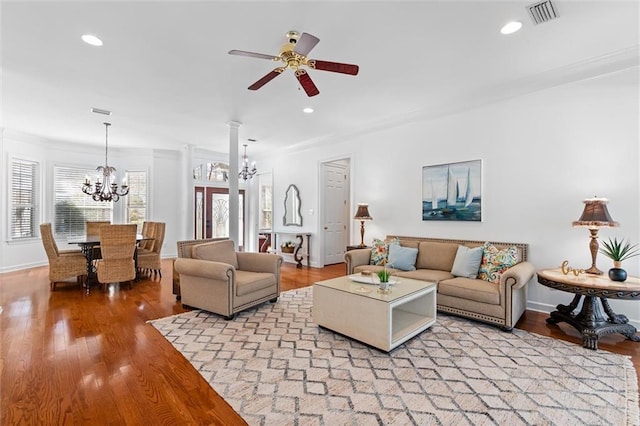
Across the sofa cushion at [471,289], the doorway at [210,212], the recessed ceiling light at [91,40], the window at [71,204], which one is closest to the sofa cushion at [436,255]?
the sofa cushion at [471,289]

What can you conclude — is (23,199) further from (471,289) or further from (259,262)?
(471,289)

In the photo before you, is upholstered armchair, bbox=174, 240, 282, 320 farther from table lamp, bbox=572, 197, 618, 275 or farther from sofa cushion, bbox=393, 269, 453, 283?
table lamp, bbox=572, 197, 618, 275

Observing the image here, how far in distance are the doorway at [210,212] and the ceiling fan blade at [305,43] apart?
237 inches

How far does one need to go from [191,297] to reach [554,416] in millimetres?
3572

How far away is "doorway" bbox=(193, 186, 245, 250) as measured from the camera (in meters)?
7.95

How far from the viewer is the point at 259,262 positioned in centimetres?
414

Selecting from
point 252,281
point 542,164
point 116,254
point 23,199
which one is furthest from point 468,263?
point 23,199

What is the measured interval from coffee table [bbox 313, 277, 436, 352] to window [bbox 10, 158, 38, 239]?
278 inches

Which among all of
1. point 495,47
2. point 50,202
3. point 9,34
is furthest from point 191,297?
point 50,202

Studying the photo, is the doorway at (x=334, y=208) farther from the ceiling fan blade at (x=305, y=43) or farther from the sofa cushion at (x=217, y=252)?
the ceiling fan blade at (x=305, y=43)

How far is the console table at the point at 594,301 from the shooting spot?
2.62m

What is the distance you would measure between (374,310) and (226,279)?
164 centimetres

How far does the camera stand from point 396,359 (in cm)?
250

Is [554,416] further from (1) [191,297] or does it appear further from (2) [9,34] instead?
(2) [9,34]
